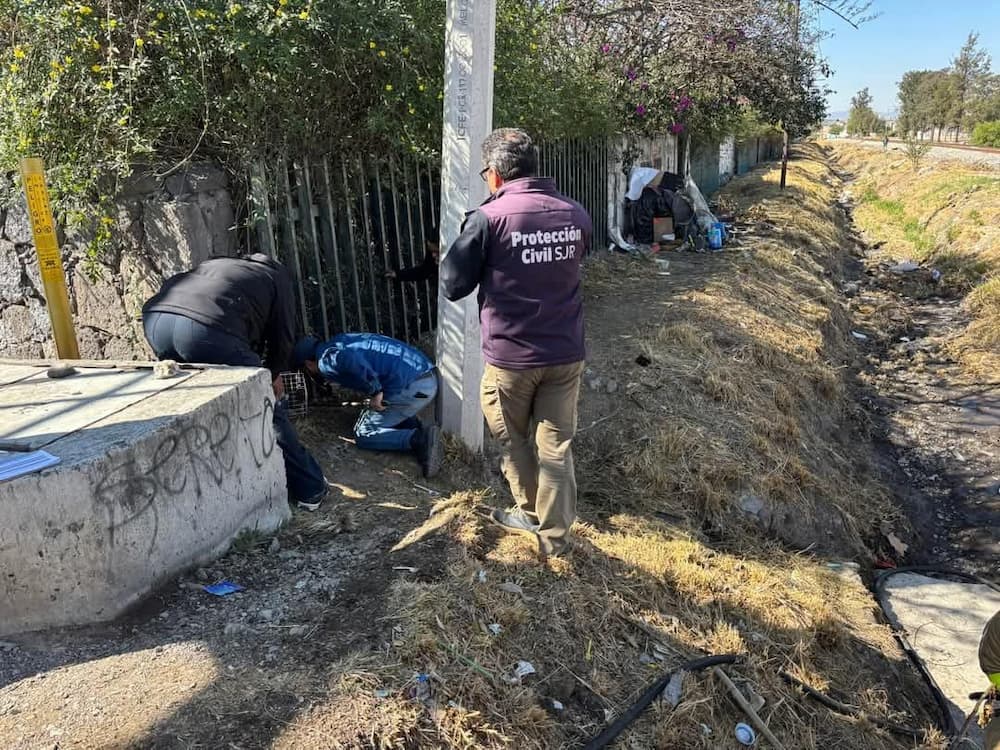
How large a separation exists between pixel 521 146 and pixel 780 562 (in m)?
3.23

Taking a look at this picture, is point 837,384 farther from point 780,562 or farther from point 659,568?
point 659,568

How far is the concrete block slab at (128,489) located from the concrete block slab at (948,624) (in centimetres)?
388

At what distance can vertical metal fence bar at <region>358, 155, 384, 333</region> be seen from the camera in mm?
5012

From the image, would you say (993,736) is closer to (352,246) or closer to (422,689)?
(422,689)

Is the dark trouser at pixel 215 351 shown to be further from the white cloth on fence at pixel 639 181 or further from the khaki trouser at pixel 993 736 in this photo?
the white cloth on fence at pixel 639 181

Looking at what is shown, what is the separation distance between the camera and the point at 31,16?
359cm

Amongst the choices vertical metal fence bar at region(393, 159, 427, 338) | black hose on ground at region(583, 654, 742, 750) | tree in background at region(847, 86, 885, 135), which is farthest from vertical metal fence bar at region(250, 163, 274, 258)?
tree in background at region(847, 86, 885, 135)

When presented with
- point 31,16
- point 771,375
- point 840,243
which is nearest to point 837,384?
point 771,375

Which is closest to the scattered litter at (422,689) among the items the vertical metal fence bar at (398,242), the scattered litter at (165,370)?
the scattered litter at (165,370)

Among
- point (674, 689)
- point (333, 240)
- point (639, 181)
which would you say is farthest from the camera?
point (639, 181)

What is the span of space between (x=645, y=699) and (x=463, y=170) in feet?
9.27

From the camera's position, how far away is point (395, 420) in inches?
174

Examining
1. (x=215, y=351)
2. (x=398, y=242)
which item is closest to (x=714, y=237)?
(x=398, y=242)

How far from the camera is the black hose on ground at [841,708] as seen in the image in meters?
3.48
